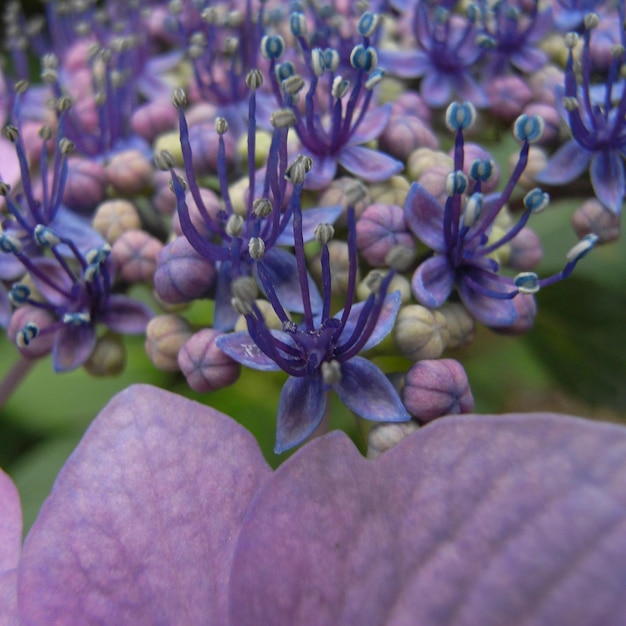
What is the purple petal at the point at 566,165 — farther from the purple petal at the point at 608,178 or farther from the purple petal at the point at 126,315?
the purple petal at the point at 126,315

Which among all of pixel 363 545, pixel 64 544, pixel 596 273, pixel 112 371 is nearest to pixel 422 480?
pixel 363 545

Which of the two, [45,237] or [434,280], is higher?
[45,237]

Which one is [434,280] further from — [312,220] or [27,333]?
[27,333]

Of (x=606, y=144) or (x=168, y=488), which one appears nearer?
(x=168, y=488)

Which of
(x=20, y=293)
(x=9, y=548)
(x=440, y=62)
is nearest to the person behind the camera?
(x=9, y=548)

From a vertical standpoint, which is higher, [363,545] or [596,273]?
[363,545]

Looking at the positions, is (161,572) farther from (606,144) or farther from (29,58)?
(29,58)

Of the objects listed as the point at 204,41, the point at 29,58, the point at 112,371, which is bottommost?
the point at 112,371

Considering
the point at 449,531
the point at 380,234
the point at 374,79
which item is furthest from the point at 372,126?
the point at 449,531
